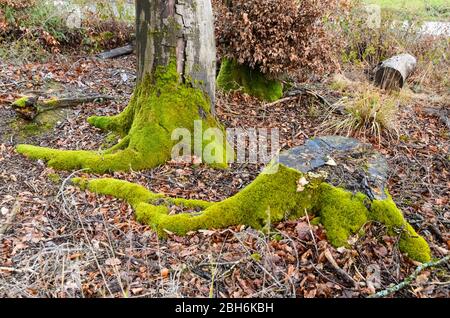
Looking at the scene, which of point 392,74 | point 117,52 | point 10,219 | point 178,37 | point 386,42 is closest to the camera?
point 10,219

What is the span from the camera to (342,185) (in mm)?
3436

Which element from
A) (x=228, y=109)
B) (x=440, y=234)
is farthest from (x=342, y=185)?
(x=228, y=109)

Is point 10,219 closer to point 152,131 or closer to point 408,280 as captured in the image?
point 152,131

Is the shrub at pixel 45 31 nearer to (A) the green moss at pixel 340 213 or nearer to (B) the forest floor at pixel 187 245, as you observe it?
(B) the forest floor at pixel 187 245

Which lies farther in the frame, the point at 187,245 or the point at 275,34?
the point at 275,34

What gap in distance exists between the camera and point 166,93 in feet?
15.4

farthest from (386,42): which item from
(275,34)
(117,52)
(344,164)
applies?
(344,164)

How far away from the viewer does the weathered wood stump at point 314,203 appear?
10.6ft

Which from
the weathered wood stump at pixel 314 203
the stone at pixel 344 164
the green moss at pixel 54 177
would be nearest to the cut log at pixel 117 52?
the green moss at pixel 54 177

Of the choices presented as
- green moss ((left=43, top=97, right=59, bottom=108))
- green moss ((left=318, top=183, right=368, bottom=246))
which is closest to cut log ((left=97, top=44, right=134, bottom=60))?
green moss ((left=43, top=97, right=59, bottom=108))

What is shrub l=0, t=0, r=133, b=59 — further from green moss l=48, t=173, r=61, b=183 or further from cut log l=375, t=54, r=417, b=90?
cut log l=375, t=54, r=417, b=90

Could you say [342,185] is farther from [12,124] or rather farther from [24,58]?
[24,58]

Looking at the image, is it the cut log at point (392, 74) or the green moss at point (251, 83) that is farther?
the cut log at point (392, 74)

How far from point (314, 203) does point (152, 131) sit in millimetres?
2212
